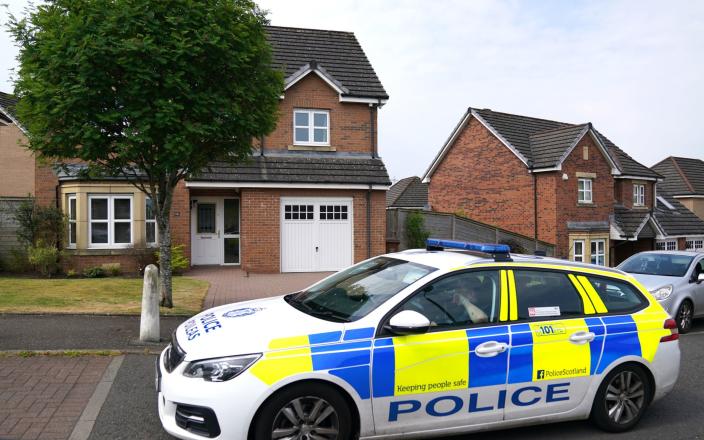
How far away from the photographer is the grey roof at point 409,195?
38.4 meters

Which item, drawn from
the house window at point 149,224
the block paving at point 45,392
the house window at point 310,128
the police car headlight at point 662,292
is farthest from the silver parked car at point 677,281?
the house window at point 149,224

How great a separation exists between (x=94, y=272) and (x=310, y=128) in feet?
25.1

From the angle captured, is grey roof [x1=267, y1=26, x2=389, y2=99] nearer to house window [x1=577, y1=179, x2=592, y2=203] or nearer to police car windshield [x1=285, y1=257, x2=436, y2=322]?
house window [x1=577, y1=179, x2=592, y2=203]

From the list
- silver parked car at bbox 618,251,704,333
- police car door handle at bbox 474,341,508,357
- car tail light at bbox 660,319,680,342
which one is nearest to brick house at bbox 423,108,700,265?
silver parked car at bbox 618,251,704,333

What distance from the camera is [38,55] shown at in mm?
8109

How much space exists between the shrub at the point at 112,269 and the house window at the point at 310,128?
6477 mm

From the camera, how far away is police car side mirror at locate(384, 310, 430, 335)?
4137mm

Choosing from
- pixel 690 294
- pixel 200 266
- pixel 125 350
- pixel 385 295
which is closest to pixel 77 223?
pixel 200 266

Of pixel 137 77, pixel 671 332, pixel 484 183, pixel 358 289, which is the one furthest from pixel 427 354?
pixel 484 183

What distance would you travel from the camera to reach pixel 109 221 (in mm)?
16062

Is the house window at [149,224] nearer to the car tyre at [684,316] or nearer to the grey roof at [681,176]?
the car tyre at [684,316]

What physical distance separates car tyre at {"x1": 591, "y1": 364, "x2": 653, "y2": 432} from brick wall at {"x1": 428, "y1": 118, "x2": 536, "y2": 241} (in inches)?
793

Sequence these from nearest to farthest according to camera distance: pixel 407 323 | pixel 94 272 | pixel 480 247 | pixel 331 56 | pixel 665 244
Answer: pixel 407 323 → pixel 480 247 → pixel 94 272 → pixel 331 56 → pixel 665 244

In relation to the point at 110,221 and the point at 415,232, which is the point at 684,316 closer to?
the point at 415,232
